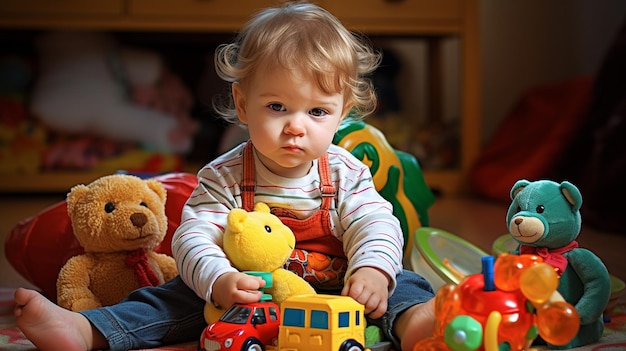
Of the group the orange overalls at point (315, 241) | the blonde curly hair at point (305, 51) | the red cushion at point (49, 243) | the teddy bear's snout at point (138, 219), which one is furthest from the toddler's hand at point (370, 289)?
the red cushion at point (49, 243)

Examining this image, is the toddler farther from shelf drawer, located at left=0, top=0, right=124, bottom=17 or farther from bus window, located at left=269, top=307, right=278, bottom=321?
shelf drawer, located at left=0, top=0, right=124, bottom=17

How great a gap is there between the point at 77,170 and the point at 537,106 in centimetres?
144

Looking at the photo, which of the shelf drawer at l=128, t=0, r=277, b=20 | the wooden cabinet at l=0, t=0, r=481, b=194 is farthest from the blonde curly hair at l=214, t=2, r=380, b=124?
the shelf drawer at l=128, t=0, r=277, b=20

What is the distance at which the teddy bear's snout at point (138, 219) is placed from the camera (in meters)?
1.01

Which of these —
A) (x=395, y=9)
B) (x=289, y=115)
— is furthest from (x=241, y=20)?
(x=289, y=115)

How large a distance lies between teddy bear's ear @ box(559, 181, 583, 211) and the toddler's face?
26 cm

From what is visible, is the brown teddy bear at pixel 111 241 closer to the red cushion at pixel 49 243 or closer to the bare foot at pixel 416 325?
the red cushion at pixel 49 243

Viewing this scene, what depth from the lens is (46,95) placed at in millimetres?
2424

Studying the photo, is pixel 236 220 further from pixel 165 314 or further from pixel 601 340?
pixel 601 340

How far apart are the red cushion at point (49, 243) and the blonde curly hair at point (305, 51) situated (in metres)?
0.30

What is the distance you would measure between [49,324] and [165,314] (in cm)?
14

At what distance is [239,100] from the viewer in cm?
95

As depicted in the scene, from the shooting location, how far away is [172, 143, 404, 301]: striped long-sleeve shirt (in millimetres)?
861

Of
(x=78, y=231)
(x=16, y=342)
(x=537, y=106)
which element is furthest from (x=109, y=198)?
(x=537, y=106)
